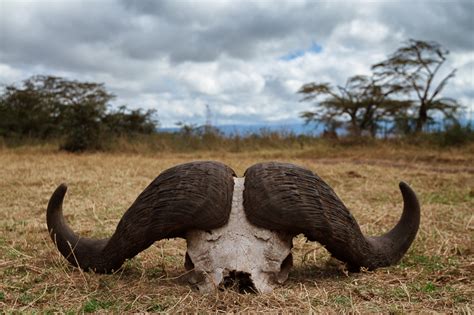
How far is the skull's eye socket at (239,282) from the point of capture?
2828 millimetres

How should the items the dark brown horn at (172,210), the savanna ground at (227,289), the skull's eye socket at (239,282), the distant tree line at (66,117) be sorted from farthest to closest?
the distant tree line at (66,117)
the dark brown horn at (172,210)
the skull's eye socket at (239,282)
the savanna ground at (227,289)

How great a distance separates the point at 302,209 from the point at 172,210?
779mm

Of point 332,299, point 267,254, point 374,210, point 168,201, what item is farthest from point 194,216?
point 374,210

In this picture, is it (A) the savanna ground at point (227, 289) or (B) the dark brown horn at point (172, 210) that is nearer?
(A) the savanna ground at point (227, 289)

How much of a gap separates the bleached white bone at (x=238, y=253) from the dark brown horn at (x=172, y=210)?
76 mm

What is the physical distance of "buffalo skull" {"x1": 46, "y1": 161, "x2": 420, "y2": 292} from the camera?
2914 mm

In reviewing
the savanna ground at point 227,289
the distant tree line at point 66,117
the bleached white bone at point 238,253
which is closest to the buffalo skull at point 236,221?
the bleached white bone at point 238,253

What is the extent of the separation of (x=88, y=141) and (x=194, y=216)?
15.6 metres

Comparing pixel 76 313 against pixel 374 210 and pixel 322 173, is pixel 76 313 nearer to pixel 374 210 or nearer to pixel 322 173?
pixel 374 210

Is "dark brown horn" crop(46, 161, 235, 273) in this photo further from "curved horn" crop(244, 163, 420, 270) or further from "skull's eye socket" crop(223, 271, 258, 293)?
"skull's eye socket" crop(223, 271, 258, 293)

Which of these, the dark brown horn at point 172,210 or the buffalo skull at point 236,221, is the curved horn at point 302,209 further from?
the dark brown horn at point 172,210

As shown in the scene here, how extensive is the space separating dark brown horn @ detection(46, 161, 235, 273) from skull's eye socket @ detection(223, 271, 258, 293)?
317 mm

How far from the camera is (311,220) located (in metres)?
3.00

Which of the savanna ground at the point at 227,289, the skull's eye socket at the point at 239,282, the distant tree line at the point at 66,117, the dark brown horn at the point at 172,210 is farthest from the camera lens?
the distant tree line at the point at 66,117
